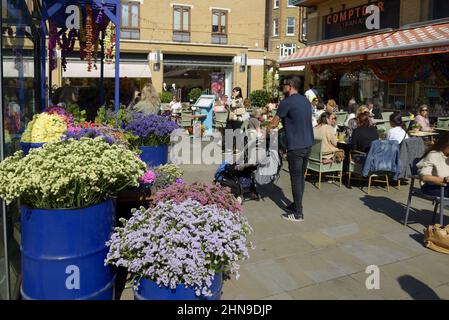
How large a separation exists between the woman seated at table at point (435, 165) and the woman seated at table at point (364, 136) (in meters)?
2.23

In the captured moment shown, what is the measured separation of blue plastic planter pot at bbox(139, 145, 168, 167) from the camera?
5.19m

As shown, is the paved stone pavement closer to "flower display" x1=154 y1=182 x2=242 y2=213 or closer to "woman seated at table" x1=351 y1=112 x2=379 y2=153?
"flower display" x1=154 y1=182 x2=242 y2=213

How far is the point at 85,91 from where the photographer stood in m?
11.9

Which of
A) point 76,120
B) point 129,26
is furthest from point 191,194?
point 129,26

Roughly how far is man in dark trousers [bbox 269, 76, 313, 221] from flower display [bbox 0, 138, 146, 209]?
2.95 m

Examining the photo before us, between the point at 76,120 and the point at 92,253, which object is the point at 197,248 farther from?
the point at 76,120

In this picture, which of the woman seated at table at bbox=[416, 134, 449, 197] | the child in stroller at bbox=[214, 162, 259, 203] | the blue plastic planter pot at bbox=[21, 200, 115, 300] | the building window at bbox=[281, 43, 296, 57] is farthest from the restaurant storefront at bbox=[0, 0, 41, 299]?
the building window at bbox=[281, 43, 296, 57]

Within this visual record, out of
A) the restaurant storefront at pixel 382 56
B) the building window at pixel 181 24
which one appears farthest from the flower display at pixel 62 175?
the building window at pixel 181 24

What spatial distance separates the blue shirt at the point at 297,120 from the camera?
541 centimetres

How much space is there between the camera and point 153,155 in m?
5.23

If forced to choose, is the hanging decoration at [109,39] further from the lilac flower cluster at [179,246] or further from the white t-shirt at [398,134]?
the lilac flower cluster at [179,246]

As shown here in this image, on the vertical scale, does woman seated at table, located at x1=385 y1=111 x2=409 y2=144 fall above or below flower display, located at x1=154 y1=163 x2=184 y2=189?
above
